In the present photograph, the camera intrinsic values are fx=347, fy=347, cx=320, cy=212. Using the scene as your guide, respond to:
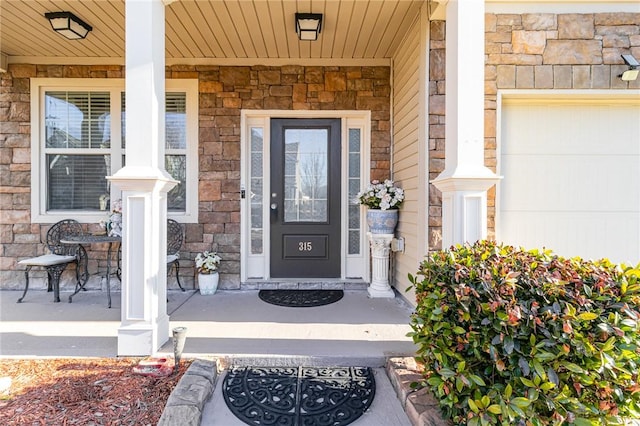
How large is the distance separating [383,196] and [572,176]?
1660 mm

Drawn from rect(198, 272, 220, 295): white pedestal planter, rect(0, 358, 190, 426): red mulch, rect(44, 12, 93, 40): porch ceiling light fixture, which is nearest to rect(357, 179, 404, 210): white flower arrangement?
rect(198, 272, 220, 295): white pedestal planter

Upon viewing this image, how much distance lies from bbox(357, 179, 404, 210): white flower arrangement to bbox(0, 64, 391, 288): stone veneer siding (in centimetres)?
35

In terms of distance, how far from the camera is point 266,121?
397 centimetres

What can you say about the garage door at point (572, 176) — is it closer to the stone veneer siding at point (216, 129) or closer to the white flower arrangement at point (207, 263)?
the stone veneer siding at point (216, 129)

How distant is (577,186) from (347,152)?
2226mm

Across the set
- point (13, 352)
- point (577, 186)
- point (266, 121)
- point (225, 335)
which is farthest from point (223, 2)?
point (577, 186)

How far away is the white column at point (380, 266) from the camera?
3572 mm

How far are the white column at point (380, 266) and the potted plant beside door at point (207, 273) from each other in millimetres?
1658

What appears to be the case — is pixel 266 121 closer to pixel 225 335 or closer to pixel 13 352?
pixel 225 335

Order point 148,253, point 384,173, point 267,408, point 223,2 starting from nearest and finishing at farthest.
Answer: point 267,408 < point 148,253 < point 223,2 < point 384,173

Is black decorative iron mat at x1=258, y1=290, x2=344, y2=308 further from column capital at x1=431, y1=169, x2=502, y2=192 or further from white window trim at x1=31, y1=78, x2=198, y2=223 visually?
column capital at x1=431, y1=169, x2=502, y2=192

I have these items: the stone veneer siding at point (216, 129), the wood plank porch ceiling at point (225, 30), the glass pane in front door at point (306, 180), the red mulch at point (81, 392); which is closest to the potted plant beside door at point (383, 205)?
the stone veneer siding at point (216, 129)

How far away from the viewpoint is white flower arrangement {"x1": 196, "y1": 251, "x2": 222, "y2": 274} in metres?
3.68

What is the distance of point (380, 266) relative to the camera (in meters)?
3.62
